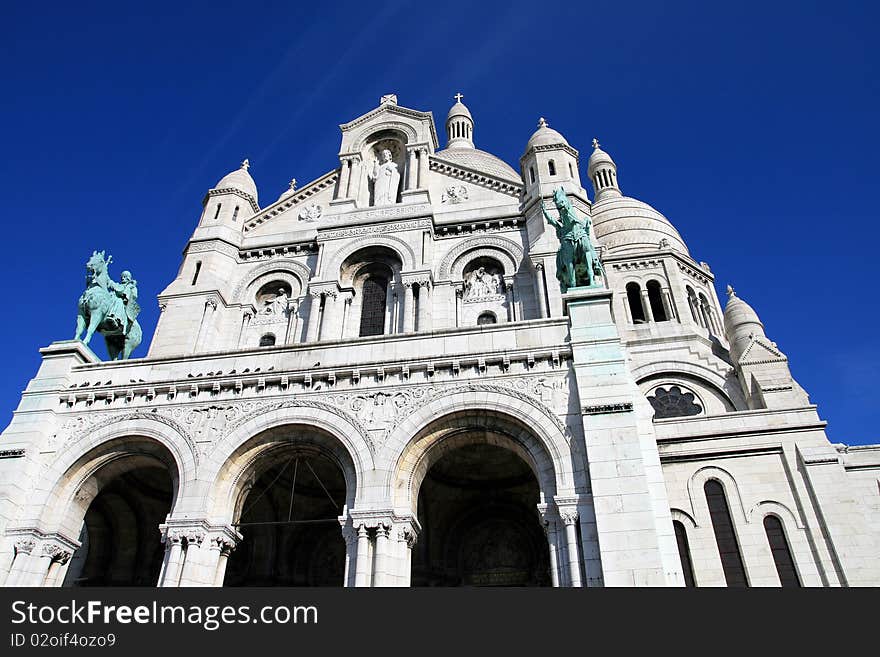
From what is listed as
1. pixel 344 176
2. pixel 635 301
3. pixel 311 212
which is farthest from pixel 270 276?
pixel 635 301

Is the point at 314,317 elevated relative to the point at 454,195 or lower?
lower

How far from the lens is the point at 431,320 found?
23.0 metres

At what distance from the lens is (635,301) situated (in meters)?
35.8

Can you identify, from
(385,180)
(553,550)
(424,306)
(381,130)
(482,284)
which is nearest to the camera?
(553,550)

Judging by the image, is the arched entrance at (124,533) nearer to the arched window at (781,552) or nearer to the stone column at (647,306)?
the arched window at (781,552)

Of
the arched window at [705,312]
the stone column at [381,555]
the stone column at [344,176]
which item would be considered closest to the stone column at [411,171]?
the stone column at [344,176]

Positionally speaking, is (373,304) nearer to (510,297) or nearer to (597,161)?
(510,297)

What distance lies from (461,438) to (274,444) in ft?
14.3

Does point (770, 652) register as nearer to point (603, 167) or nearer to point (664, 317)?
point (664, 317)

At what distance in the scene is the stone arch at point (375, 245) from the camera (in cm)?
2444

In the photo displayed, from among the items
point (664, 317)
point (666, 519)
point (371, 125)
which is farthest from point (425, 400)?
point (664, 317)

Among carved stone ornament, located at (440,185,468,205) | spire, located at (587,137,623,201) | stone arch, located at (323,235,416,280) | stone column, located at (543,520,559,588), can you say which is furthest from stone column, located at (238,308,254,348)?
spire, located at (587,137,623,201)

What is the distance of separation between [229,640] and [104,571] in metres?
11.8

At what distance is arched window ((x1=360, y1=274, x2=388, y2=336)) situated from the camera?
24.3 metres
